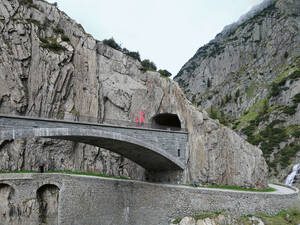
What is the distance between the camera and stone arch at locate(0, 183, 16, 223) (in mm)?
19609

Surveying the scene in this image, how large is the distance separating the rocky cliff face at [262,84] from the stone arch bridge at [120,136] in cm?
2529

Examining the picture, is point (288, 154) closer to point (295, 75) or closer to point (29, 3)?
point (295, 75)

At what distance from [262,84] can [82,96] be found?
57.8 meters

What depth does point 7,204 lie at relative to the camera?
1970 cm

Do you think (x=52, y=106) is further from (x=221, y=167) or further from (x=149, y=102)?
(x=221, y=167)

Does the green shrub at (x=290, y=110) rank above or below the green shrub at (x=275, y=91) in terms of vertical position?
below

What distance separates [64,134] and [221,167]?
13706 millimetres

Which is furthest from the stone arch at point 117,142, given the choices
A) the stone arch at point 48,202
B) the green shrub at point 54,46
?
the green shrub at point 54,46

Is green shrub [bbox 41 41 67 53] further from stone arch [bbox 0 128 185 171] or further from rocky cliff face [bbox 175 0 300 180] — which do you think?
rocky cliff face [bbox 175 0 300 180]

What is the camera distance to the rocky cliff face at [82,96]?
22078mm

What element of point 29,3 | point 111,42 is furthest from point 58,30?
point 111,42

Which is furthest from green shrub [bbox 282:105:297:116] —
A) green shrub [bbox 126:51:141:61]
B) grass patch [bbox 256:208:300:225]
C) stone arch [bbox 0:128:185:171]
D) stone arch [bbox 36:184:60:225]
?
stone arch [bbox 36:184:60:225]

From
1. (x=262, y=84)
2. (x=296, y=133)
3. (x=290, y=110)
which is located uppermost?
(x=262, y=84)

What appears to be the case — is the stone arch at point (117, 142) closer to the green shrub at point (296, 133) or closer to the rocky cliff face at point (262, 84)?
the rocky cliff face at point (262, 84)
